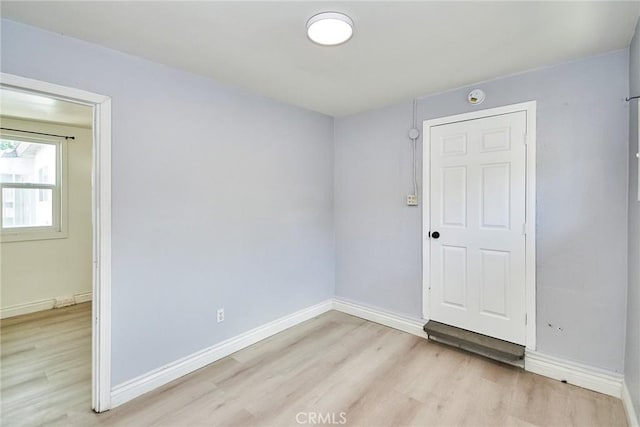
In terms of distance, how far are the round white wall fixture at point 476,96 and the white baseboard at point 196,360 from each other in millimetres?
2626

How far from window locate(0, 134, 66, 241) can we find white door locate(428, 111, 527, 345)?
444cm

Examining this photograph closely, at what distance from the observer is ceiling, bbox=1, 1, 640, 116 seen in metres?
1.55

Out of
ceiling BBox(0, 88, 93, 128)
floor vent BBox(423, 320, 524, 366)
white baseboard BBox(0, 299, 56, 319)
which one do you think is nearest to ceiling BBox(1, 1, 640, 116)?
ceiling BBox(0, 88, 93, 128)

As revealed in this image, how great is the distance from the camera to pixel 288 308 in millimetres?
3180

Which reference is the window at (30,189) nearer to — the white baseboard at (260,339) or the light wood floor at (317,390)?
the light wood floor at (317,390)

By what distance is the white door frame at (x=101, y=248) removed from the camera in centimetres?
190

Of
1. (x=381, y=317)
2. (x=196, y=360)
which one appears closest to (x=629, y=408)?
(x=381, y=317)

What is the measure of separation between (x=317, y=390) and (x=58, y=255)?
3726 millimetres

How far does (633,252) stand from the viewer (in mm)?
1839

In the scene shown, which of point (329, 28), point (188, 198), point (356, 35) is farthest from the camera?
point (188, 198)

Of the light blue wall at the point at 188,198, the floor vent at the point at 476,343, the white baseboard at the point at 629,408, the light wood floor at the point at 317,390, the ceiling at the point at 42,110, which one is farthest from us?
the ceiling at the point at 42,110

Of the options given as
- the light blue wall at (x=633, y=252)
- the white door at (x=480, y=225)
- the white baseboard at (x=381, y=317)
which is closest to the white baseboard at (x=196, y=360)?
the white baseboard at (x=381, y=317)

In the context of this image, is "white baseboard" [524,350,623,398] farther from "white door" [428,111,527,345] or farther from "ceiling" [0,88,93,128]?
"ceiling" [0,88,93,128]

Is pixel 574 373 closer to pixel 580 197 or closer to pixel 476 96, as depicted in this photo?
pixel 580 197
